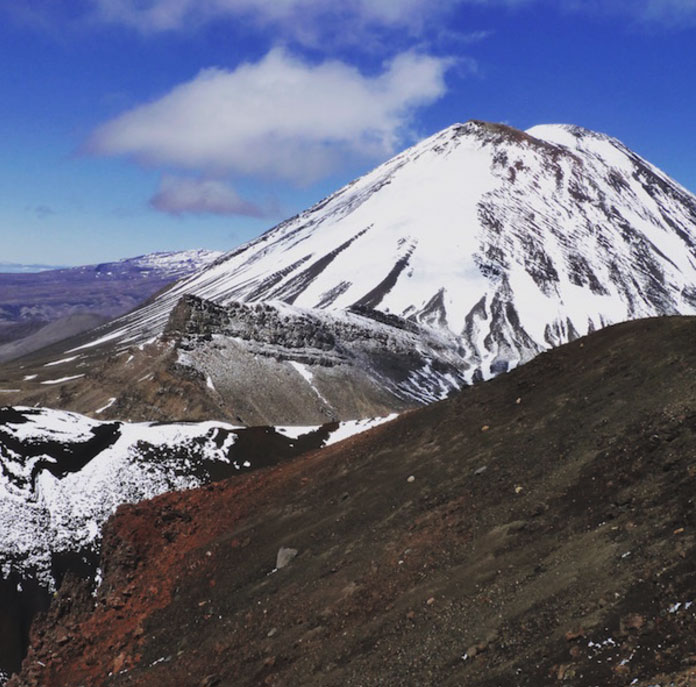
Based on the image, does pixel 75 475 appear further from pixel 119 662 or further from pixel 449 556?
pixel 449 556

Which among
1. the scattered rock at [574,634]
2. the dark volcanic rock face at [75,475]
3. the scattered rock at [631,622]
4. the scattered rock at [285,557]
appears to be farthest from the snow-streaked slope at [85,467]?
the scattered rock at [631,622]

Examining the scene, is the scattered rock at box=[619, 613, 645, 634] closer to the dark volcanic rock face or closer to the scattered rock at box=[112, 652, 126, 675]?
the scattered rock at box=[112, 652, 126, 675]

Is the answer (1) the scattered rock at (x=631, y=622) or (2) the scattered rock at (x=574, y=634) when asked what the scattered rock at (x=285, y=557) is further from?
(1) the scattered rock at (x=631, y=622)

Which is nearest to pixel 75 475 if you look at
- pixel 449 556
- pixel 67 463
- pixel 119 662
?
pixel 67 463

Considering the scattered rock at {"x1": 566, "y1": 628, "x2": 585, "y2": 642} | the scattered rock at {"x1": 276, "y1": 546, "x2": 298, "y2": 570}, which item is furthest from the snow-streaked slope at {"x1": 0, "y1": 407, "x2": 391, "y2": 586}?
the scattered rock at {"x1": 566, "y1": 628, "x2": 585, "y2": 642}

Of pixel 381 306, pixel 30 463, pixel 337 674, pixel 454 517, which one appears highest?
pixel 381 306

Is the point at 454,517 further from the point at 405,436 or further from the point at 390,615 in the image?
the point at 405,436

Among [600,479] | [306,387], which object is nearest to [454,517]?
[600,479]

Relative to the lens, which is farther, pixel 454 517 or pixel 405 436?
pixel 405 436
